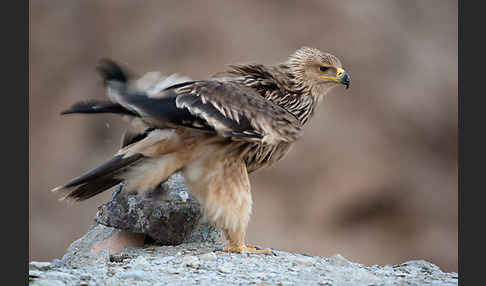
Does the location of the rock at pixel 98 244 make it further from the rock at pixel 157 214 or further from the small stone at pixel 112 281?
the small stone at pixel 112 281

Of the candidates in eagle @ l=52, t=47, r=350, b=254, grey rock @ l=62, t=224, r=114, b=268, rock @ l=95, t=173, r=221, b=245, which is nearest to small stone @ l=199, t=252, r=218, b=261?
eagle @ l=52, t=47, r=350, b=254

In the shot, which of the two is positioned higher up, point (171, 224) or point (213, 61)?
point (213, 61)

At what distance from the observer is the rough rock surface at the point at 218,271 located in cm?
262

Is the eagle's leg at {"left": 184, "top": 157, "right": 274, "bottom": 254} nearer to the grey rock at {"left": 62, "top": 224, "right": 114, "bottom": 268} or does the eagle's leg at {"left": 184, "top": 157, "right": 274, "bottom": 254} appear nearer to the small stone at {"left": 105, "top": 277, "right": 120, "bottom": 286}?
the grey rock at {"left": 62, "top": 224, "right": 114, "bottom": 268}

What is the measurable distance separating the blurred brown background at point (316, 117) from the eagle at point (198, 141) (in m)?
4.91

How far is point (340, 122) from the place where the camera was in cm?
852

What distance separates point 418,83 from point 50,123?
5905 mm

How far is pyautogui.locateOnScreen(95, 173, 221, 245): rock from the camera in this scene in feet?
11.7

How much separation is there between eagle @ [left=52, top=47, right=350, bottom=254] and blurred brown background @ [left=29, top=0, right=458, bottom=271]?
491cm

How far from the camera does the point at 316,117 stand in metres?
8.51

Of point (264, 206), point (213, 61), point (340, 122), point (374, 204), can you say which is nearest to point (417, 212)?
point (374, 204)

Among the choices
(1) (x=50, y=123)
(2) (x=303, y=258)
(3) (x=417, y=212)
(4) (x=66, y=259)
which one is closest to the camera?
(2) (x=303, y=258)

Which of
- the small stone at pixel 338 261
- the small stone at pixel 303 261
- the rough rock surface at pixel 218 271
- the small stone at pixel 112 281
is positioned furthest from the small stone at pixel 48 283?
the small stone at pixel 338 261

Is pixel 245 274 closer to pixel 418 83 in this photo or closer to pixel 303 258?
pixel 303 258
